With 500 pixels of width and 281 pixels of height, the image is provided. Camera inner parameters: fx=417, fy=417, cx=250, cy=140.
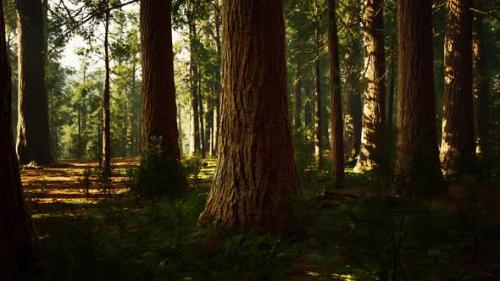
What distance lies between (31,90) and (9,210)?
49.6 ft

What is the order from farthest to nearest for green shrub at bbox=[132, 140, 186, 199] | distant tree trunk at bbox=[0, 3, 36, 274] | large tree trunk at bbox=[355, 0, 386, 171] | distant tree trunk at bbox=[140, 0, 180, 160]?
large tree trunk at bbox=[355, 0, 386, 171] → distant tree trunk at bbox=[140, 0, 180, 160] → green shrub at bbox=[132, 140, 186, 199] → distant tree trunk at bbox=[0, 3, 36, 274]

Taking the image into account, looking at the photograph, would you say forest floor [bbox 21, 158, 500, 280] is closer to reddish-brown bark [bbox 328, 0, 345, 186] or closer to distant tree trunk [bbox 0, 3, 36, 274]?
distant tree trunk [bbox 0, 3, 36, 274]

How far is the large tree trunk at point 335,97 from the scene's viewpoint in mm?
10031

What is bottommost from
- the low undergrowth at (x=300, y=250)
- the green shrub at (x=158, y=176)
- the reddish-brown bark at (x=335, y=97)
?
the low undergrowth at (x=300, y=250)

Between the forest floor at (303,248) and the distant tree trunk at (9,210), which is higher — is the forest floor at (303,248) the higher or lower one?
the lower one

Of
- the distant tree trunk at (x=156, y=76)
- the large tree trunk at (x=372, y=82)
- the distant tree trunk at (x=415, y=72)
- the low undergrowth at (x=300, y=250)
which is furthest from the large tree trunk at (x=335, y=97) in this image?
the low undergrowth at (x=300, y=250)

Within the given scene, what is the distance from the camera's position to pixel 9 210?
356 cm

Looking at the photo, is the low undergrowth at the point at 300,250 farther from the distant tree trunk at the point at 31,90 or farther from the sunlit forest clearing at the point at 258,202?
the distant tree trunk at the point at 31,90

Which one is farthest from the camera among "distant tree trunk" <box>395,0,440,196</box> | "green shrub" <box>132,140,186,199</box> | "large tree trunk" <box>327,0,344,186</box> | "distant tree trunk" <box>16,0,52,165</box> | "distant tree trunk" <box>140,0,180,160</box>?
"distant tree trunk" <box>16,0,52,165</box>

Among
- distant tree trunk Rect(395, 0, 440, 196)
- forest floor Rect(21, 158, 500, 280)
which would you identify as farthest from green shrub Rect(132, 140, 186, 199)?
distant tree trunk Rect(395, 0, 440, 196)

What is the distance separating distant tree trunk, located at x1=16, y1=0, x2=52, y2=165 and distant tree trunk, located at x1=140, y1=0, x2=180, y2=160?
30.5ft

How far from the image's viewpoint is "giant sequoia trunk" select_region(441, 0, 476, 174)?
1116 centimetres

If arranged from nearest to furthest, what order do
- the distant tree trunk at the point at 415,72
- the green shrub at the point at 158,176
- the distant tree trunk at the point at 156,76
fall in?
the distant tree trunk at the point at 415,72 < the green shrub at the point at 158,176 < the distant tree trunk at the point at 156,76

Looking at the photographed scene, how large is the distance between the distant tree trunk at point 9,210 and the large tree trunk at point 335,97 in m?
7.39
